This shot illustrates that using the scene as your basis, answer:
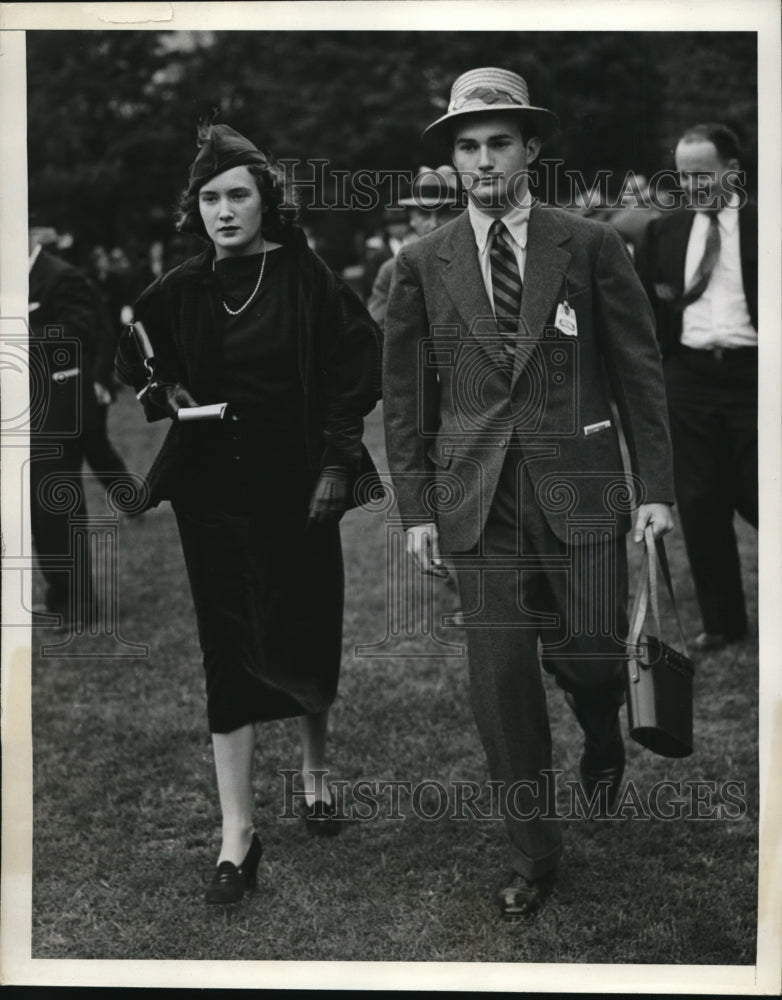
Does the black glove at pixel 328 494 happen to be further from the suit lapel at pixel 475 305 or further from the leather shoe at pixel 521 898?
the leather shoe at pixel 521 898

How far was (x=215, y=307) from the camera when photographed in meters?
4.54

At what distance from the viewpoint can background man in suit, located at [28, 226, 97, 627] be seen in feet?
15.7

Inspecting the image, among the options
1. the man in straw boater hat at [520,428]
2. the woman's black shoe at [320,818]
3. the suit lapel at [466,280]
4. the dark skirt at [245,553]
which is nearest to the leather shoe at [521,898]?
the man in straw boater hat at [520,428]

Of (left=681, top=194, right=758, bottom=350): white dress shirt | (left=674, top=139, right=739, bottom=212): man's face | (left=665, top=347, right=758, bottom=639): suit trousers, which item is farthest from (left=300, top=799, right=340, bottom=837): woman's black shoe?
(left=681, top=194, right=758, bottom=350): white dress shirt

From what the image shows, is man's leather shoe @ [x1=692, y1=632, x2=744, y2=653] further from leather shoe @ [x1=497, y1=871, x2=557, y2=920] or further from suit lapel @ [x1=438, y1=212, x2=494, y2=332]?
suit lapel @ [x1=438, y1=212, x2=494, y2=332]

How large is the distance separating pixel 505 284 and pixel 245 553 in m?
1.18

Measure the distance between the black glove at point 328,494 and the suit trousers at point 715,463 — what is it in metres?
2.69

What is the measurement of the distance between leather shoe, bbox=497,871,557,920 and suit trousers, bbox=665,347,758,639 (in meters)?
2.72

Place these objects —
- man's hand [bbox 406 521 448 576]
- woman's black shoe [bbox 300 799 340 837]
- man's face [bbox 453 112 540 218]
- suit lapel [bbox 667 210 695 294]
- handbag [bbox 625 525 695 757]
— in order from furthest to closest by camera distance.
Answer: suit lapel [bbox 667 210 695 294] < woman's black shoe [bbox 300 799 340 837] < man's hand [bbox 406 521 448 576] < man's face [bbox 453 112 540 218] < handbag [bbox 625 525 695 757]

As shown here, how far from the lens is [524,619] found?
4.38 meters

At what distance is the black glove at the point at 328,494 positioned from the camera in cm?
454

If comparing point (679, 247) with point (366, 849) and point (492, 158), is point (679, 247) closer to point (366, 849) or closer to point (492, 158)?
point (492, 158)

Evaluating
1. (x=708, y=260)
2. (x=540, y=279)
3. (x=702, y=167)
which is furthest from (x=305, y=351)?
(x=708, y=260)

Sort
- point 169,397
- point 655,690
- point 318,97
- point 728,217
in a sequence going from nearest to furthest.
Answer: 1. point 655,690
2. point 169,397
3. point 728,217
4. point 318,97
